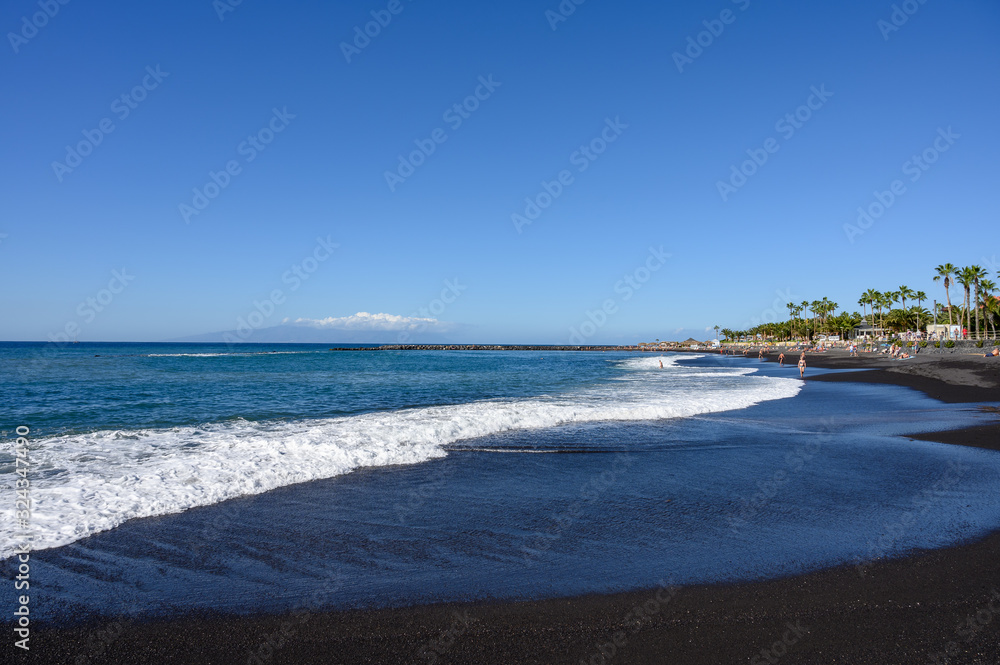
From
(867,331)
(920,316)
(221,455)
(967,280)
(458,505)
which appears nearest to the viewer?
(458,505)

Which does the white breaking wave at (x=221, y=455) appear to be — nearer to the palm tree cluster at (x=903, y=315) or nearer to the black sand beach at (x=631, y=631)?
the black sand beach at (x=631, y=631)

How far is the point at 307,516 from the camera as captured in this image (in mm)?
7285

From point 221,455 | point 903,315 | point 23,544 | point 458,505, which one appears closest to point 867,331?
point 903,315

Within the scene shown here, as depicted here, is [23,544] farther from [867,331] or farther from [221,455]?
[867,331]

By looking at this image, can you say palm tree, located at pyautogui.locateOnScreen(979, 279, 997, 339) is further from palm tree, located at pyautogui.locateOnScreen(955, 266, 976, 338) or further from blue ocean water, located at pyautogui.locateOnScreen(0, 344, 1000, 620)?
blue ocean water, located at pyautogui.locateOnScreen(0, 344, 1000, 620)

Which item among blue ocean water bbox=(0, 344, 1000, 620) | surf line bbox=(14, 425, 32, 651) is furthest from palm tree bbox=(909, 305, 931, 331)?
surf line bbox=(14, 425, 32, 651)

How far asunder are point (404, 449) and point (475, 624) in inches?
301

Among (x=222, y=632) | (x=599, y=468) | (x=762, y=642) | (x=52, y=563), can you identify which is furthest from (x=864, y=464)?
(x=52, y=563)

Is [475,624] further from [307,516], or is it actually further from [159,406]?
[159,406]

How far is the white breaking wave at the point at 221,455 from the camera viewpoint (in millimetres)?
7371

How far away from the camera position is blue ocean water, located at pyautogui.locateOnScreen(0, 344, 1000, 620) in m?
5.31

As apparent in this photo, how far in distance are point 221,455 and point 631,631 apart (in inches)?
358

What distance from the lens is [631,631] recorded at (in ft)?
14.1

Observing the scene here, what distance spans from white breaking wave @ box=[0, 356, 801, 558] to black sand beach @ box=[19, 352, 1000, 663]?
3.29 meters
